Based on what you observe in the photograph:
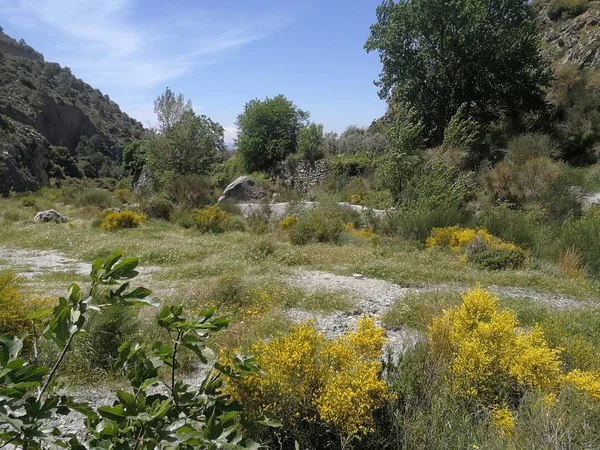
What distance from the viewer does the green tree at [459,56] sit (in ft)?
58.4

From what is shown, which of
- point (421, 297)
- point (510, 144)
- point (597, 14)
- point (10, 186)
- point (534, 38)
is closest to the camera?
point (421, 297)

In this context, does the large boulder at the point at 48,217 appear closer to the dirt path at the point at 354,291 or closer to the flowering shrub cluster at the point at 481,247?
the dirt path at the point at 354,291

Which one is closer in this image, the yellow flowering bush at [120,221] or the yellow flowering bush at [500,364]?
the yellow flowering bush at [500,364]

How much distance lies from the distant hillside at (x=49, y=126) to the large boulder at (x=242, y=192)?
19355 mm

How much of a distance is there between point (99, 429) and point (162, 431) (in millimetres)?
205

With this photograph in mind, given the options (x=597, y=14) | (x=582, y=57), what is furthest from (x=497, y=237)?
(x=597, y=14)

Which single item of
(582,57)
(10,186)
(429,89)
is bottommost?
(10,186)

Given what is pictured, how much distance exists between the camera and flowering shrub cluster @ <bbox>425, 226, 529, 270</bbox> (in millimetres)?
7641

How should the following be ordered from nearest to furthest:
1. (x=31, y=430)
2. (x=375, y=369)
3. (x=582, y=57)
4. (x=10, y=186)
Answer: (x=31, y=430) → (x=375, y=369) → (x=582, y=57) → (x=10, y=186)

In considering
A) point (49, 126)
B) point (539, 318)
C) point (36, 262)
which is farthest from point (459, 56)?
point (49, 126)

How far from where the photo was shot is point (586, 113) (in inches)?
654

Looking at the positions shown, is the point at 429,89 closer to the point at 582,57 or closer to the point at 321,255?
the point at 582,57

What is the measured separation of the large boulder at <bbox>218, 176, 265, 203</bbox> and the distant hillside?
63.5 feet

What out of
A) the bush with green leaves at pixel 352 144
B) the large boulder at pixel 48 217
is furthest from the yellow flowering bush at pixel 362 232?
the large boulder at pixel 48 217
